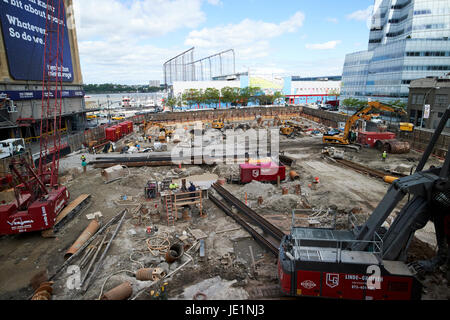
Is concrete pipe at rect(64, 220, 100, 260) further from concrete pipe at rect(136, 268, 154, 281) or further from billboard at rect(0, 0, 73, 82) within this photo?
billboard at rect(0, 0, 73, 82)

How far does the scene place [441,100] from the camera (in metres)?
37.7

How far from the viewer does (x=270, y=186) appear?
19375 millimetres

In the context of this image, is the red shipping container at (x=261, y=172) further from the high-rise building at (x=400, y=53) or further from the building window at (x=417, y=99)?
the high-rise building at (x=400, y=53)

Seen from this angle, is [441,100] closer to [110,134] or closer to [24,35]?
[110,134]

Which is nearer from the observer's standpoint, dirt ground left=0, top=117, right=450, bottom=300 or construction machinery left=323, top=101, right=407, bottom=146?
dirt ground left=0, top=117, right=450, bottom=300

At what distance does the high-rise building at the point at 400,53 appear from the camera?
55.4 metres

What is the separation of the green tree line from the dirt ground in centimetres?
5531

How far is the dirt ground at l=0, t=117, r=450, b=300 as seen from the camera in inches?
394

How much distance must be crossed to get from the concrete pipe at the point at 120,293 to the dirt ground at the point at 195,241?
350mm

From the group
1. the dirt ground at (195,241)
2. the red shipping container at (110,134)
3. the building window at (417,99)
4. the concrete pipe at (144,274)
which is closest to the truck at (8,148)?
the dirt ground at (195,241)

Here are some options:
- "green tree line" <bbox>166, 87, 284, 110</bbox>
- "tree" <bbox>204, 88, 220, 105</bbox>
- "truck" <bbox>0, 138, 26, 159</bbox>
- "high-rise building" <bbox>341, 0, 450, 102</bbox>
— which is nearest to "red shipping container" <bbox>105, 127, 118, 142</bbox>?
"truck" <bbox>0, 138, 26, 159</bbox>
